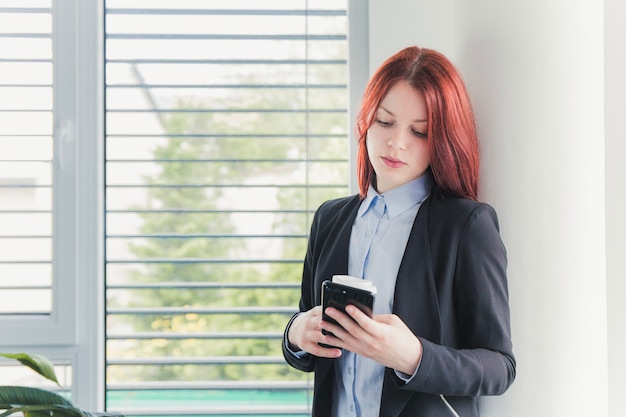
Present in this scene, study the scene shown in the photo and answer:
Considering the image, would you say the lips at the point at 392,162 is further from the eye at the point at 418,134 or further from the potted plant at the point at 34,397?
the potted plant at the point at 34,397

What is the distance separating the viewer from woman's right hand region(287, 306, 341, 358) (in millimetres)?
1190

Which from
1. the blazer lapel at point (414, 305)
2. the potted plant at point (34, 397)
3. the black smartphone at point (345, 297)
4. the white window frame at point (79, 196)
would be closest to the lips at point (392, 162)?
the blazer lapel at point (414, 305)

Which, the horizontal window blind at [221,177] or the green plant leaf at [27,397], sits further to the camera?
the horizontal window blind at [221,177]

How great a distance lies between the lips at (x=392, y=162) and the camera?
1.24 metres

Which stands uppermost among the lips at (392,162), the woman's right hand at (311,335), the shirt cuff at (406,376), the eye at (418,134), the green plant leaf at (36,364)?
the eye at (418,134)

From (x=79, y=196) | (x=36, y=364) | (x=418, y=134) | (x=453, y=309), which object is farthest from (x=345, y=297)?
(x=79, y=196)

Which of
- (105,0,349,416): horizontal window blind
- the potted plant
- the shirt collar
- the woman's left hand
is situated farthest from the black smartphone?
(105,0,349,416): horizontal window blind

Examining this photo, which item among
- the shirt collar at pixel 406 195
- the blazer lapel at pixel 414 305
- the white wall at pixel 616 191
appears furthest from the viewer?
the shirt collar at pixel 406 195

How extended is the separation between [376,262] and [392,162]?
18 centimetres

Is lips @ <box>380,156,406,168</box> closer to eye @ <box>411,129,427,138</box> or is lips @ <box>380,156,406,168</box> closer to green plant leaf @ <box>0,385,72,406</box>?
eye @ <box>411,129,427,138</box>

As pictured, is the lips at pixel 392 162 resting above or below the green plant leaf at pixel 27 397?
above

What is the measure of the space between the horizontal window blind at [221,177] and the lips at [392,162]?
597mm

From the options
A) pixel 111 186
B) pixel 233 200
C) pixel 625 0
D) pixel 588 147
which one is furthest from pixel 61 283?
pixel 625 0

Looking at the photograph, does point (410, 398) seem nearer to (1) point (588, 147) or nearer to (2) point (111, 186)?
Answer: (1) point (588, 147)
